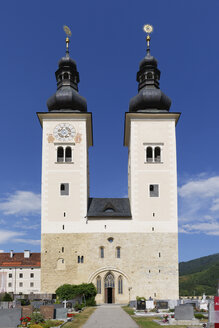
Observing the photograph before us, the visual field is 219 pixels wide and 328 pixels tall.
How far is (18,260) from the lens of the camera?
2749 inches


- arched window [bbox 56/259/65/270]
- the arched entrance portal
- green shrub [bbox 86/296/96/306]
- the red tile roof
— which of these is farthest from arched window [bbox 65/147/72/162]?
the red tile roof

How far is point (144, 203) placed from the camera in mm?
37375

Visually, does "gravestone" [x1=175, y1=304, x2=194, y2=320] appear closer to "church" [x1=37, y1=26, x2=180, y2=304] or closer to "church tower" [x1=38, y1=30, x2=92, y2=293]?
"church" [x1=37, y1=26, x2=180, y2=304]

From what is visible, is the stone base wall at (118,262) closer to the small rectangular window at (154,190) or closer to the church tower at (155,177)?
the church tower at (155,177)

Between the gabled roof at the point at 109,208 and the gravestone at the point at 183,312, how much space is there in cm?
1752

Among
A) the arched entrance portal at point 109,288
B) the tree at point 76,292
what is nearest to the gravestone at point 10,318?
the tree at point 76,292

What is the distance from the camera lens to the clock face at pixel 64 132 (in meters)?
39.0

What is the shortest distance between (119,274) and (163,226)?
18.6 ft

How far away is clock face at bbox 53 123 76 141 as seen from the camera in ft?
128

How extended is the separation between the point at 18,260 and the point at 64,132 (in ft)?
124

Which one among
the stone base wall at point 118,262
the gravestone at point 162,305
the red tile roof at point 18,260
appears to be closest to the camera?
the gravestone at point 162,305

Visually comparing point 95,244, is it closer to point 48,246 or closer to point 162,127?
point 48,246

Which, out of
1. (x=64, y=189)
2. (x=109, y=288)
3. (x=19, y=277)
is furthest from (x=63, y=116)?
(x=19, y=277)

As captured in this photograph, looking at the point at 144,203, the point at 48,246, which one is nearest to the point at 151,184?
the point at 144,203
